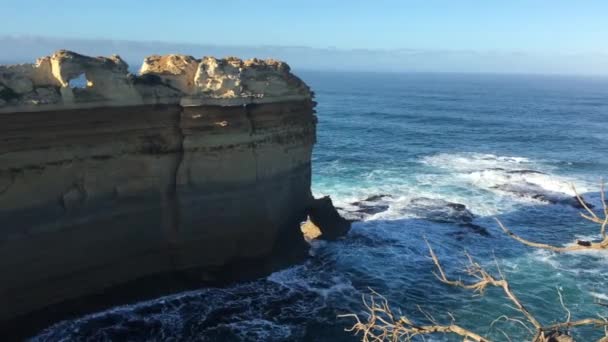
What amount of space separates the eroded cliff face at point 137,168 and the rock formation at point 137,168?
0.04 meters

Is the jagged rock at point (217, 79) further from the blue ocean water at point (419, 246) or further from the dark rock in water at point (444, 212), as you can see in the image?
the dark rock in water at point (444, 212)

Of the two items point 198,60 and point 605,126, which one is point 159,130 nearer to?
point 198,60

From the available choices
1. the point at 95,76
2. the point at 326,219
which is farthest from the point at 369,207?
the point at 95,76

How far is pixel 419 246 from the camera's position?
75.2ft

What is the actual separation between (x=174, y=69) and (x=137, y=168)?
3659 mm

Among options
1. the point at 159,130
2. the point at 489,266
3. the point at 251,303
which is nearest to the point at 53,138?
the point at 159,130

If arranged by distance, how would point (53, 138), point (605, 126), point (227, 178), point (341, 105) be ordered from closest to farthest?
point (53, 138) < point (227, 178) < point (605, 126) < point (341, 105)

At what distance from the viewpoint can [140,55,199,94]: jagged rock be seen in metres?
17.5

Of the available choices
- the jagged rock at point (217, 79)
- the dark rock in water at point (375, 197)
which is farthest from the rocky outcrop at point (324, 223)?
the jagged rock at point (217, 79)

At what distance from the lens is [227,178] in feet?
59.7

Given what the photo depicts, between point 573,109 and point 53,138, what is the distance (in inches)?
2799

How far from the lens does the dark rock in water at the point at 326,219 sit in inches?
912

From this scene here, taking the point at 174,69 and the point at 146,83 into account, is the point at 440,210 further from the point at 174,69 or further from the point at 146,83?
the point at 146,83

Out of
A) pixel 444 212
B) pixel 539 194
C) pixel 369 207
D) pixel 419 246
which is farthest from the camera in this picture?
pixel 539 194
